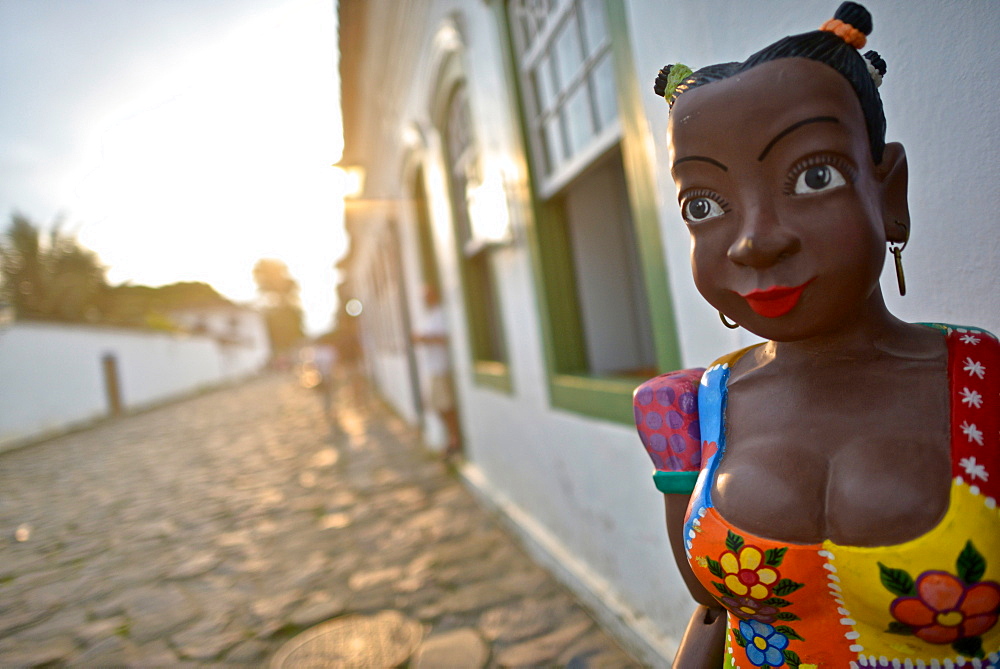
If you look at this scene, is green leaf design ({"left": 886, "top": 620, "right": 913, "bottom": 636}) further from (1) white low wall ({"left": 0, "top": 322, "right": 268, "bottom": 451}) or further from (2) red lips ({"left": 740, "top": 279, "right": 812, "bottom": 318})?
(1) white low wall ({"left": 0, "top": 322, "right": 268, "bottom": 451})

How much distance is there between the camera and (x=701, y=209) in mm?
929

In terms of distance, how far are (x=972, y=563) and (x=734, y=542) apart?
0.29 meters

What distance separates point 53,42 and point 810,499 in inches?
78.6

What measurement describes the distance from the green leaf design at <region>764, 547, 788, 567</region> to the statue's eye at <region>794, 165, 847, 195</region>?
516mm

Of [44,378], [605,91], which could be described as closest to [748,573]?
[44,378]

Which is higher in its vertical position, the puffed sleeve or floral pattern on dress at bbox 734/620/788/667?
the puffed sleeve

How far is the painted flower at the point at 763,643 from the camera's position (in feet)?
3.18

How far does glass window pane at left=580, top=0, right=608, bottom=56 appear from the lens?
2715 mm

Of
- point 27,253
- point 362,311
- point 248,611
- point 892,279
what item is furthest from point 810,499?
point 362,311

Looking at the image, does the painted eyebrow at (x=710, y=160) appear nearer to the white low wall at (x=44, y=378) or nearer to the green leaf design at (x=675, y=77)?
the green leaf design at (x=675, y=77)

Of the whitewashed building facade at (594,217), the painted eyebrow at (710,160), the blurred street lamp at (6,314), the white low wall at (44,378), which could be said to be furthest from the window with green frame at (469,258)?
the painted eyebrow at (710,160)

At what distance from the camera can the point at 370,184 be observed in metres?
11.1

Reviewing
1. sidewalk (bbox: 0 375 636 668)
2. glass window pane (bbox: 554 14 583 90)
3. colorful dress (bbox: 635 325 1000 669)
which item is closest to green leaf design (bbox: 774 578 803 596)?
colorful dress (bbox: 635 325 1000 669)

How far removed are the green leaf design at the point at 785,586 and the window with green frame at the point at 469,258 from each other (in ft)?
13.2
